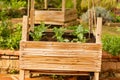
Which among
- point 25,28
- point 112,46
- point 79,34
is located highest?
point 25,28

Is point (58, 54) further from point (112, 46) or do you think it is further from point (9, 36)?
point (9, 36)

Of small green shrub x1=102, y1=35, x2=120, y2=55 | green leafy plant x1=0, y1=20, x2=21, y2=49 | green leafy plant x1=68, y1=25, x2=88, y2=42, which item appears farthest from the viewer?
green leafy plant x1=0, y1=20, x2=21, y2=49

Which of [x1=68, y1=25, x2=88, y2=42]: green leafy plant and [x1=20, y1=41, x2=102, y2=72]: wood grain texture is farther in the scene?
[x1=68, y1=25, x2=88, y2=42]: green leafy plant

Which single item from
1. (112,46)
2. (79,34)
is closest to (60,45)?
(79,34)

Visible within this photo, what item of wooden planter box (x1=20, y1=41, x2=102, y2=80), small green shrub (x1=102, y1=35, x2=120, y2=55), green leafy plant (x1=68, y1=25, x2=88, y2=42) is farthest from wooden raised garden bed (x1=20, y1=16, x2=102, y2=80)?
small green shrub (x1=102, y1=35, x2=120, y2=55)

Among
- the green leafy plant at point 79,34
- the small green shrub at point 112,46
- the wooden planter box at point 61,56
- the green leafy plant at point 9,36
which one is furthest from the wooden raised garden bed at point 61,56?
the green leafy plant at point 9,36

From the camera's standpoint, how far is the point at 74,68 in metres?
4.41

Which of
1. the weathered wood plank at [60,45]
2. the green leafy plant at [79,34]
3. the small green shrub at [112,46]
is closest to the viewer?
the weathered wood plank at [60,45]

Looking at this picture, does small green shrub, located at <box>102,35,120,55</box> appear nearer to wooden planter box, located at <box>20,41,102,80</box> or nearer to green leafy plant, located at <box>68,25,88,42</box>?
green leafy plant, located at <box>68,25,88,42</box>

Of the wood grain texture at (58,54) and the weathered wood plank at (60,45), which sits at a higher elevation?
the weathered wood plank at (60,45)

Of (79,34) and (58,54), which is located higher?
(79,34)

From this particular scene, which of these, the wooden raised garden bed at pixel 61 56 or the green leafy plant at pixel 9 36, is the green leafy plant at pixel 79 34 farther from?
the green leafy plant at pixel 9 36

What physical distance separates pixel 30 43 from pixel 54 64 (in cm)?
38

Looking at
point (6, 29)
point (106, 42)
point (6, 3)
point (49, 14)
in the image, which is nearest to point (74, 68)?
point (106, 42)
